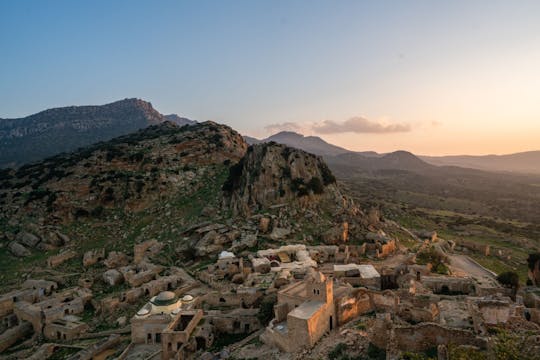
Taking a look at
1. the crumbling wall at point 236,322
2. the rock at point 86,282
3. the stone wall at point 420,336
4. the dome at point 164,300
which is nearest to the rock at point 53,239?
the rock at point 86,282

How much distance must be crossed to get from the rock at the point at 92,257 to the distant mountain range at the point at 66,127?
90.0 m

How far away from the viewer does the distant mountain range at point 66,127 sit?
12374 cm

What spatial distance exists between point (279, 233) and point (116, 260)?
17.7 m

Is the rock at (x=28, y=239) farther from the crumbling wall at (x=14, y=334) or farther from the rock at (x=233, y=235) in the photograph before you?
the rock at (x=233, y=235)

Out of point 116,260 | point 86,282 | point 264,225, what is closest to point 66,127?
point 116,260

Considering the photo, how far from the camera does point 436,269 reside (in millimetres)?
31156

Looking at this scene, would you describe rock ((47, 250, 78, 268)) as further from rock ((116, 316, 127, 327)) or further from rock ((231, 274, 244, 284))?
rock ((231, 274, 244, 284))

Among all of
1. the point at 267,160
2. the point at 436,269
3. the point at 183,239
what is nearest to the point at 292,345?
the point at 436,269

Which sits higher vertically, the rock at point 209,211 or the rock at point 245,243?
the rock at point 209,211

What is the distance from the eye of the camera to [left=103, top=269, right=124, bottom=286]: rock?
32406 millimetres

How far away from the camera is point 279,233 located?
3694 centimetres

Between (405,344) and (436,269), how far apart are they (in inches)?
823

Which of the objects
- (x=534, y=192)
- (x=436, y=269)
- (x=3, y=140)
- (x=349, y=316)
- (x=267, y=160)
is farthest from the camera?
(x=534, y=192)

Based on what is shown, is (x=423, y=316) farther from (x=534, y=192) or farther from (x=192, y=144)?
(x=534, y=192)
